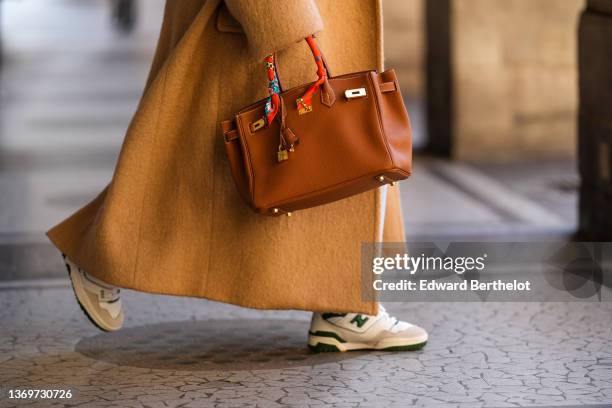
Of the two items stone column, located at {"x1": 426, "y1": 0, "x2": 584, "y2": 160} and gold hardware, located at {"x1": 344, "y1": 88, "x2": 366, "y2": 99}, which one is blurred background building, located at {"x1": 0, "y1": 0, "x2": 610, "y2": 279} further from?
gold hardware, located at {"x1": 344, "y1": 88, "x2": 366, "y2": 99}

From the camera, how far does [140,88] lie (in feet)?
42.0

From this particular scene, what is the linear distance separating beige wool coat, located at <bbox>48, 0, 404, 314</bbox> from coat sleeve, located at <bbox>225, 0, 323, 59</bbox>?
169 millimetres

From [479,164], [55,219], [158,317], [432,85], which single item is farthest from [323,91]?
[432,85]

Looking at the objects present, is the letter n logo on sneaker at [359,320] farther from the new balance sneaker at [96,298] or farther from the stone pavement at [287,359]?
the new balance sneaker at [96,298]

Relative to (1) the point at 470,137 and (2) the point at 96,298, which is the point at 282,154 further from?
(1) the point at 470,137

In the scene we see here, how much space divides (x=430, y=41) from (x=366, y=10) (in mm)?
5315

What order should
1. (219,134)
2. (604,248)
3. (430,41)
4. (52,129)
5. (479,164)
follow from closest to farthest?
(219,134)
(604,248)
(479,164)
(430,41)
(52,129)

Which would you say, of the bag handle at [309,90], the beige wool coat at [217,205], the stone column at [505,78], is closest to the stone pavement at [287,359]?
the beige wool coat at [217,205]

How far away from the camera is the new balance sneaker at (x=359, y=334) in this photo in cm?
395

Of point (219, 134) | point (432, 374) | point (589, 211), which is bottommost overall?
point (432, 374)

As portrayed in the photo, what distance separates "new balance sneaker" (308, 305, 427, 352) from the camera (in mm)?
3953

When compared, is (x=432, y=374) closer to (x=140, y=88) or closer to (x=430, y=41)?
(x=430, y=41)

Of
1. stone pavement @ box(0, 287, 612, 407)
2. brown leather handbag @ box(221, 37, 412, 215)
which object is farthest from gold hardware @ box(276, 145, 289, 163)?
stone pavement @ box(0, 287, 612, 407)

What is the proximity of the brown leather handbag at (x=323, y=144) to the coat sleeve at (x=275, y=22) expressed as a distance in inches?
3.9
